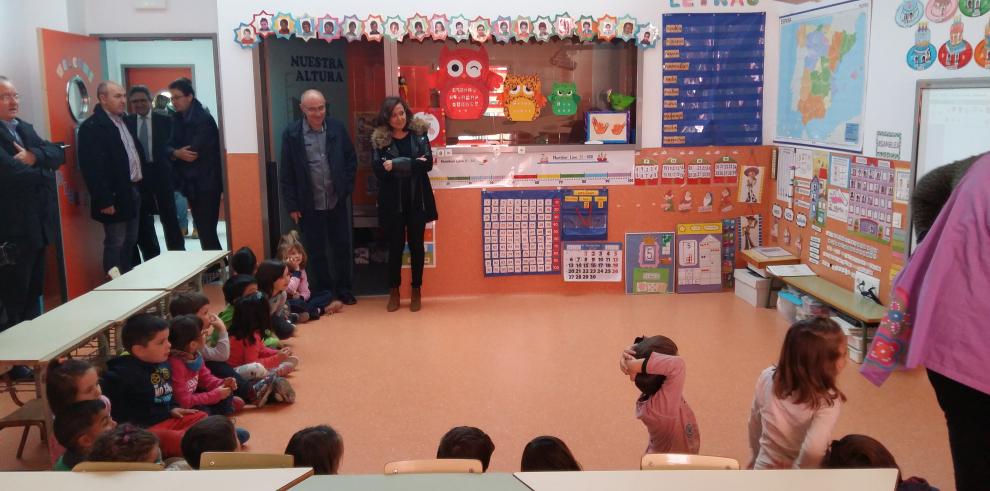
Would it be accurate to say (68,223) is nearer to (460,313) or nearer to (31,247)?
(31,247)

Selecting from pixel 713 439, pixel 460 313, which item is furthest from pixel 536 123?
pixel 713 439

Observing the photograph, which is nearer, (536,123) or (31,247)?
(31,247)

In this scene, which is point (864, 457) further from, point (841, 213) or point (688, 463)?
point (841, 213)

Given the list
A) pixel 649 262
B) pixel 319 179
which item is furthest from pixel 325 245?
pixel 649 262

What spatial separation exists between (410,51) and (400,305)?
1879 millimetres

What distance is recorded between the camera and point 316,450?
2.54m

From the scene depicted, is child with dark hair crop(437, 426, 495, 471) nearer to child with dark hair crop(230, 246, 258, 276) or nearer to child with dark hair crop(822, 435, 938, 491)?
child with dark hair crop(822, 435, 938, 491)

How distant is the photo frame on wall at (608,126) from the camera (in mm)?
6246

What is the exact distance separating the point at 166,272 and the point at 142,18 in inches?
106

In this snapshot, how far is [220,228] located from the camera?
32.8 ft

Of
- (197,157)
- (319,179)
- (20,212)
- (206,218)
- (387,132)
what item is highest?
(387,132)

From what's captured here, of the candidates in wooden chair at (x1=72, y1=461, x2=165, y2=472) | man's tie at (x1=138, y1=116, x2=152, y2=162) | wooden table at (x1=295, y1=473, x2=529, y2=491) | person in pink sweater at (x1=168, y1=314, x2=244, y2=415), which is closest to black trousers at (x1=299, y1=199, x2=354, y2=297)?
man's tie at (x1=138, y1=116, x2=152, y2=162)

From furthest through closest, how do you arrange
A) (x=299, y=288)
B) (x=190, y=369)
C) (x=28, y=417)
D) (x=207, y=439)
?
(x=299, y=288)
(x=190, y=369)
(x=28, y=417)
(x=207, y=439)

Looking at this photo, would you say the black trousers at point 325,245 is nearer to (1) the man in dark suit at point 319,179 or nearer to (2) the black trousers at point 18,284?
(1) the man in dark suit at point 319,179
